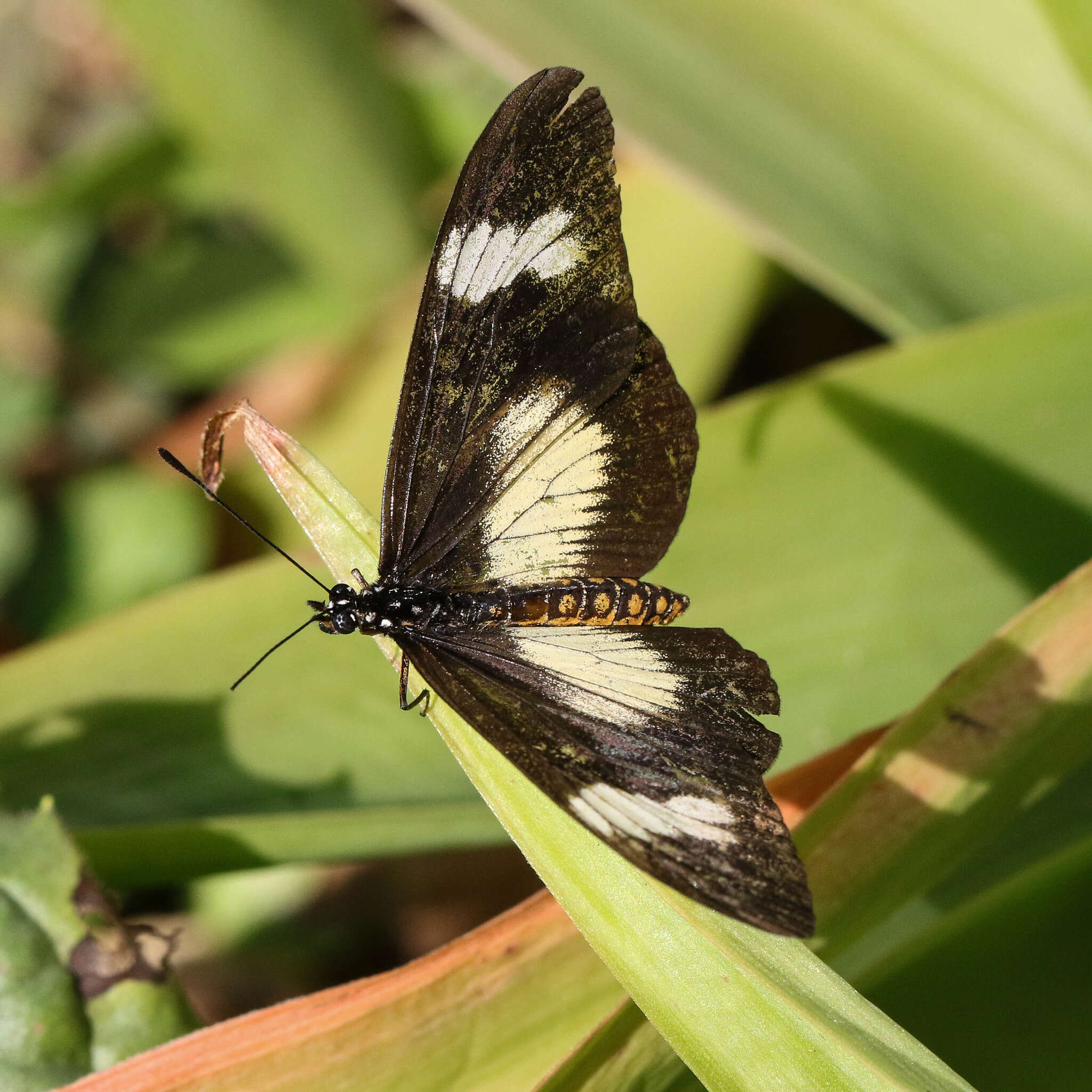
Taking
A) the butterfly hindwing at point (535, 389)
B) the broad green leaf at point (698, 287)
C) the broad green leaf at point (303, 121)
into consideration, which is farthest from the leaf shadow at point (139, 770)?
the broad green leaf at point (303, 121)

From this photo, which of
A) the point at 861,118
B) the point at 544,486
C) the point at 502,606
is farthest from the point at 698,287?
the point at 502,606

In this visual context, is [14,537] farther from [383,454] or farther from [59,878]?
[59,878]

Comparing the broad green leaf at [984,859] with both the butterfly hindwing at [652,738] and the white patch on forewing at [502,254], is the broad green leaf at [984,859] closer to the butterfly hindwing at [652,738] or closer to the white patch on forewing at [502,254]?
the butterfly hindwing at [652,738]

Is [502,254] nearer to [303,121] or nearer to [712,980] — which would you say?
[712,980]

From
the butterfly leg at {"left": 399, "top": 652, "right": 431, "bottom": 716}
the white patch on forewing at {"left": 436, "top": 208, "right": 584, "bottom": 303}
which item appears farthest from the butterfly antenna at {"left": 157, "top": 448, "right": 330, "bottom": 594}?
the white patch on forewing at {"left": 436, "top": 208, "right": 584, "bottom": 303}

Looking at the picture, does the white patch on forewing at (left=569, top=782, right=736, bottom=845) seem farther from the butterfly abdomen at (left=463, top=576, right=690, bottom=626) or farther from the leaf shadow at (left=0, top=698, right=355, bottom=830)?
the leaf shadow at (left=0, top=698, right=355, bottom=830)

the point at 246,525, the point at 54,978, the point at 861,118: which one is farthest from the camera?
the point at 861,118

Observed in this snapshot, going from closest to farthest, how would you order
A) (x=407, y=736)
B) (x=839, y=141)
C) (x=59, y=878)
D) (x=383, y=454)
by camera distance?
(x=59, y=878) < (x=407, y=736) < (x=839, y=141) < (x=383, y=454)

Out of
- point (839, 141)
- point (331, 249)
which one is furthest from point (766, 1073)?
point (331, 249)
